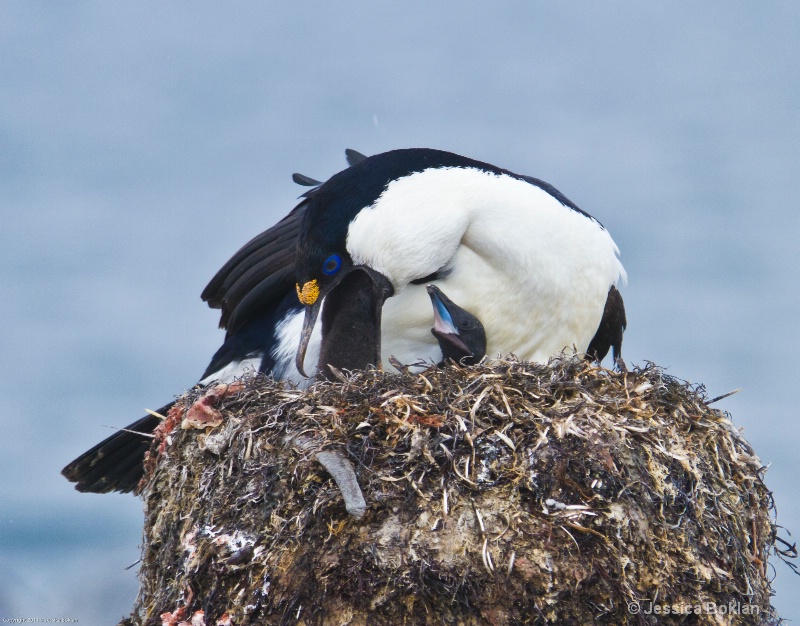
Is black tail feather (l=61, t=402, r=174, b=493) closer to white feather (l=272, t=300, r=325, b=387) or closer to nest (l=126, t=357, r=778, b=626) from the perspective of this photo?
white feather (l=272, t=300, r=325, b=387)

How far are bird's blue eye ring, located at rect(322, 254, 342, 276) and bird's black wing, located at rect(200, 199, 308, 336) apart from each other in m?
0.50

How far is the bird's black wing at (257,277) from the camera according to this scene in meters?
5.14

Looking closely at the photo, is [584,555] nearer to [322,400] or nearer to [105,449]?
[322,400]

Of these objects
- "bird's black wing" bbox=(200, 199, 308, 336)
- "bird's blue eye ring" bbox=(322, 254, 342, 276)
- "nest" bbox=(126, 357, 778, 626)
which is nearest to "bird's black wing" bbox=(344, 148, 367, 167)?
"bird's black wing" bbox=(200, 199, 308, 336)

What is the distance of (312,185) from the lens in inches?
225

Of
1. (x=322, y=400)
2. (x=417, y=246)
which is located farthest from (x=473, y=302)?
(x=322, y=400)

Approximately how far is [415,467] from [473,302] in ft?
4.77

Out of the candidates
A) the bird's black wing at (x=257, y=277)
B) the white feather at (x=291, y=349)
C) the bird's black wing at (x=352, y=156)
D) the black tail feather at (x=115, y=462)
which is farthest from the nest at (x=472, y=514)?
the bird's black wing at (x=352, y=156)

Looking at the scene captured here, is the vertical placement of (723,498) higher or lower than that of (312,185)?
lower

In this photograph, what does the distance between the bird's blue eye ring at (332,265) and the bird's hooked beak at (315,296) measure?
4cm

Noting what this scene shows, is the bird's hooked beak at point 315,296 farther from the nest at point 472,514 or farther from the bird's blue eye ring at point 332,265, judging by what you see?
the nest at point 472,514

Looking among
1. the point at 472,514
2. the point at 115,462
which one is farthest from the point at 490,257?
the point at 115,462

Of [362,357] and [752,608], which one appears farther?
[362,357]

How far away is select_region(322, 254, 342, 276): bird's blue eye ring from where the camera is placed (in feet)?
15.1
